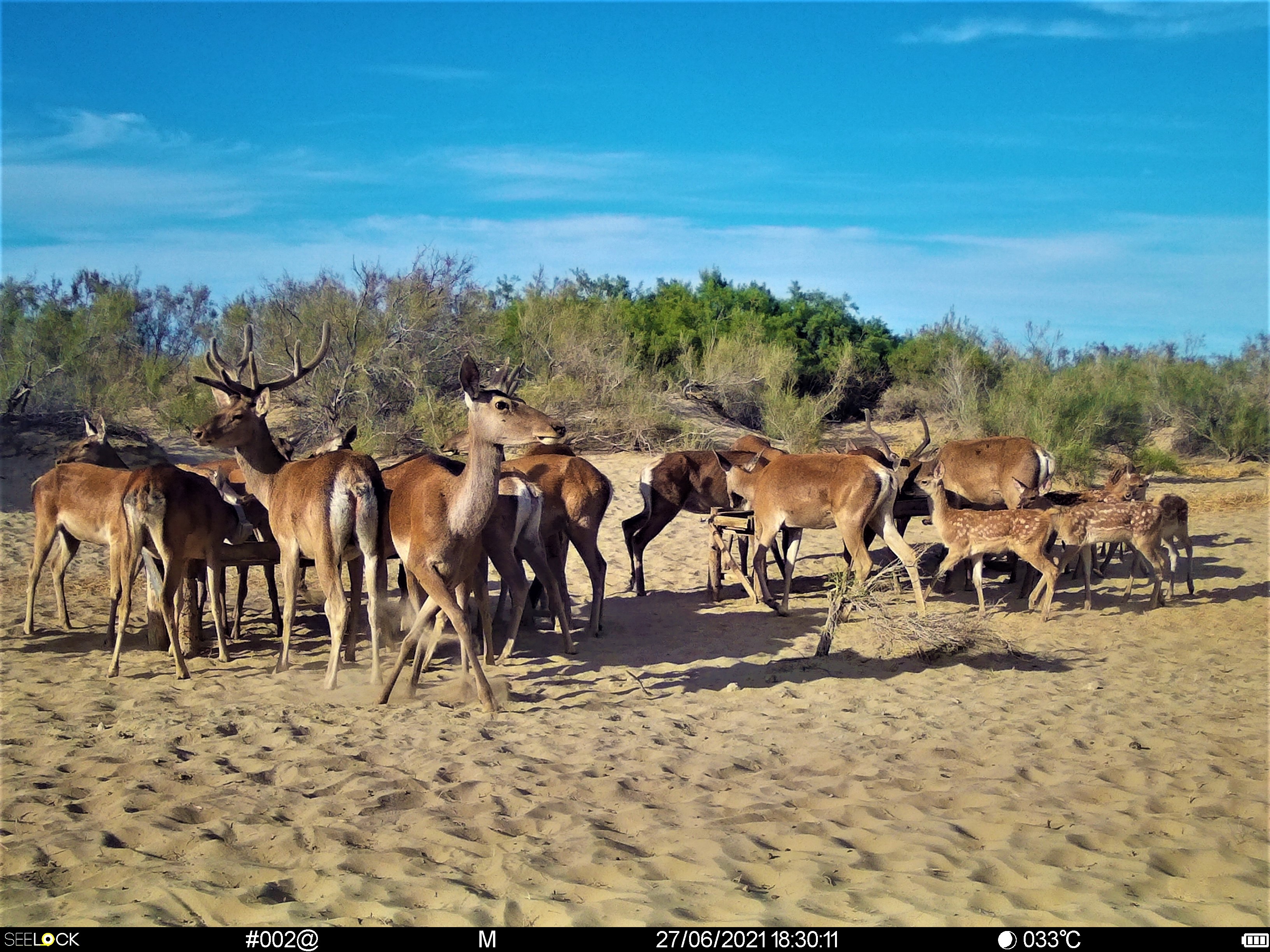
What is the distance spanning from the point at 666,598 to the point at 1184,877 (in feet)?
27.3

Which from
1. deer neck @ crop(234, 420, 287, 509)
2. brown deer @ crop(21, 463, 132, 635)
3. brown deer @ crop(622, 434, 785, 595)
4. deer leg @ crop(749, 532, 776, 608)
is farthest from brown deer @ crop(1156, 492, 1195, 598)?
brown deer @ crop(21, 463, 132, 635)

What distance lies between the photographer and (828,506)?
37.7ft

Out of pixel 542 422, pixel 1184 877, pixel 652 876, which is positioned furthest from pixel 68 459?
pixel 1184 877

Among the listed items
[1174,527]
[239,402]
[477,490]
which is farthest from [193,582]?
[1174,527]

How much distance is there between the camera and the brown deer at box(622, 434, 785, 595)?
43.6 ft

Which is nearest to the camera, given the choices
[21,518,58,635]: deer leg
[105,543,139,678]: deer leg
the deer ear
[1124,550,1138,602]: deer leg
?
the deer ear

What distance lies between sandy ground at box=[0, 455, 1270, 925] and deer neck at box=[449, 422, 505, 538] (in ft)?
4.65

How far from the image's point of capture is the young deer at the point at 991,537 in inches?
427

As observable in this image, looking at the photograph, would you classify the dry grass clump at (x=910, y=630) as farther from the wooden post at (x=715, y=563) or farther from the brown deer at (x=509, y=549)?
the wooden post at (x=715, y=563)

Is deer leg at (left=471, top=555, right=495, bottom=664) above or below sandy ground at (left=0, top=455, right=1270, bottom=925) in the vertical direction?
above

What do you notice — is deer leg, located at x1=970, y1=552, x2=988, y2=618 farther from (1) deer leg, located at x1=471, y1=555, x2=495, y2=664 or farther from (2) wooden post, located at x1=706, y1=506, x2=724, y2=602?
(1) deer leg, located at x1=471, y1=555, x2=495, y2=664

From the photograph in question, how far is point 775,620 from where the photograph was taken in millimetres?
11336
